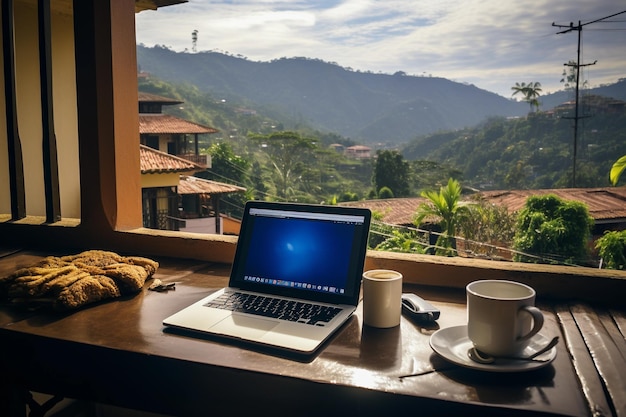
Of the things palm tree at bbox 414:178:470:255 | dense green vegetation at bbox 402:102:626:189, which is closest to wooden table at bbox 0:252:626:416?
palm tree at bbox 414:178:470:255

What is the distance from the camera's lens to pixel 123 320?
956mm

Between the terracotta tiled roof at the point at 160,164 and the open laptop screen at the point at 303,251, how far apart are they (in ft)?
40.7

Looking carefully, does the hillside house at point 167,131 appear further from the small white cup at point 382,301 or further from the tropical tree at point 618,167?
the small white cup at point 382,301

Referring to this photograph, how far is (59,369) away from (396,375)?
56cm

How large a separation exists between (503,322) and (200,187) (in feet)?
59.4

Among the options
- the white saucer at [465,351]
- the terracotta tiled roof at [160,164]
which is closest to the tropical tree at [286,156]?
the terracotta tiled roof at [160,164]

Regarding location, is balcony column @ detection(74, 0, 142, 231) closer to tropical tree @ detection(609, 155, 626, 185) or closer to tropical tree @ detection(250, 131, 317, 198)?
tropical tree @ detection(609, 155, 626, 185)

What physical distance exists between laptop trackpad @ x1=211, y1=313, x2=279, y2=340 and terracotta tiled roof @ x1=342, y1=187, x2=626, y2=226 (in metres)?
15.6

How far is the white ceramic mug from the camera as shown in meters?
0.71

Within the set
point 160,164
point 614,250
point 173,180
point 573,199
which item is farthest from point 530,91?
point 160,164

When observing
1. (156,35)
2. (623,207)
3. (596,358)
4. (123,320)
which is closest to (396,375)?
(596,358)

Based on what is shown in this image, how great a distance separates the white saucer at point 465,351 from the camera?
708 mm

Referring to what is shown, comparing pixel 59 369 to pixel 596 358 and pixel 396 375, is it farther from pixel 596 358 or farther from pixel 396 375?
pixel 596 358

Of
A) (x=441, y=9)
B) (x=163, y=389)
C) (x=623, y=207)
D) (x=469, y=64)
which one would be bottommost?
(x=623, y=207)
